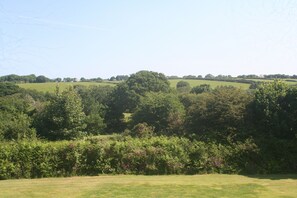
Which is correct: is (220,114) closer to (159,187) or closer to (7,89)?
(159,187)

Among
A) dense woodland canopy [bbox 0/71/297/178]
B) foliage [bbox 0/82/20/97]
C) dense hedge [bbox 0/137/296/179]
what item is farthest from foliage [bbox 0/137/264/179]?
foliage [bbox 0/82/20/97]

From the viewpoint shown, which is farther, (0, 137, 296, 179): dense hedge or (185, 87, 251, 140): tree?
(185, 87, 251, 140): tree

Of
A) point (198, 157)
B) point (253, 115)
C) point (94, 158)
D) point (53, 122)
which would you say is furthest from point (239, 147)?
point (53, 122)

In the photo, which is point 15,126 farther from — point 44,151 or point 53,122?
point 44,151

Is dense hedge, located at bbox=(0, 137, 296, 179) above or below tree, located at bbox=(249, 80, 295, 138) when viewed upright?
below

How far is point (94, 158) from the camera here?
19547mm

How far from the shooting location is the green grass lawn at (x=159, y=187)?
13.7 meters

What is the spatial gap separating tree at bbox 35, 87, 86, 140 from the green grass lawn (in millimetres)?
A: 14273

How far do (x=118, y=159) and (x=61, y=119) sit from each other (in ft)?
44.1

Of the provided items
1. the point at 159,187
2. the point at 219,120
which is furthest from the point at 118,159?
the point at 219,120

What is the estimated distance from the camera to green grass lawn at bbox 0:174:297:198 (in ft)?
45.1

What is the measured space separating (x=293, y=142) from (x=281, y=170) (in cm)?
201

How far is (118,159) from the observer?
19594 mm

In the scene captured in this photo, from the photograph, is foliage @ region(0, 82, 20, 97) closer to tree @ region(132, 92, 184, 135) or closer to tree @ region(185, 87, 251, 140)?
tree @ region(132, 92, 184, 135)
